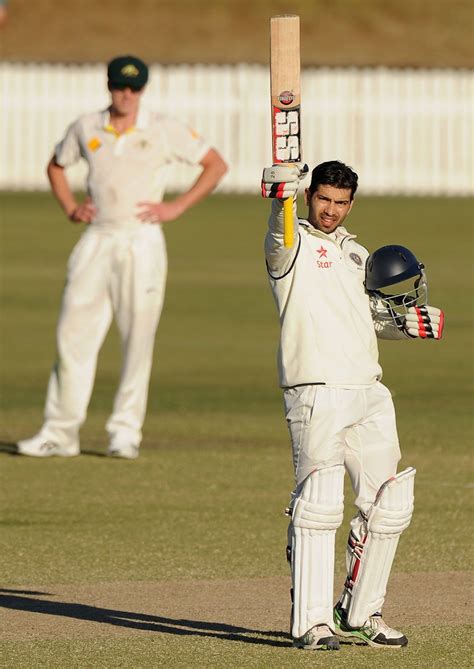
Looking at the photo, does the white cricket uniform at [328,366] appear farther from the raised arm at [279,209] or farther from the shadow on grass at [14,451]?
the shadow on grass at [14,451]

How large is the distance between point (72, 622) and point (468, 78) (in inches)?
1180

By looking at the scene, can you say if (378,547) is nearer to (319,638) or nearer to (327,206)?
(319,638)

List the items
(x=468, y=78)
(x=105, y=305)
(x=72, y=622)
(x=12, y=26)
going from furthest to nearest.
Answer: (x=12, y=26) < (x=468, y=78) < (x=105, y=305) < (x=72, y=622)

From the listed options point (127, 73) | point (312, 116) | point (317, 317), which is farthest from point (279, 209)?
point (312, 116)

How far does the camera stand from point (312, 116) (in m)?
36.9

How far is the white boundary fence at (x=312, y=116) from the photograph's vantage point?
36.7 metres

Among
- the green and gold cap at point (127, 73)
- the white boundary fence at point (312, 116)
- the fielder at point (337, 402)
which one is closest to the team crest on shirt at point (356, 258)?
the fielder at point (337, 402)

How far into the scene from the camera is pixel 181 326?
19.6 metres

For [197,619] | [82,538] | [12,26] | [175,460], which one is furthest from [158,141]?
[12,26]

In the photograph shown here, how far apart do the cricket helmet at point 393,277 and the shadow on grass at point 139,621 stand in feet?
4.36

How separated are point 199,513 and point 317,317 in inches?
130

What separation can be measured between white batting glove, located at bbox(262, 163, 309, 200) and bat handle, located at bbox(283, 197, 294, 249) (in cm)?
3

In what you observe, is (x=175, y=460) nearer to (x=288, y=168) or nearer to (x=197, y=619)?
(x=197, y=619)

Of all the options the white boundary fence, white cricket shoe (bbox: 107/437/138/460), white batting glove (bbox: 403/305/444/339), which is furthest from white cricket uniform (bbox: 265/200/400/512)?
the white boundary fence
